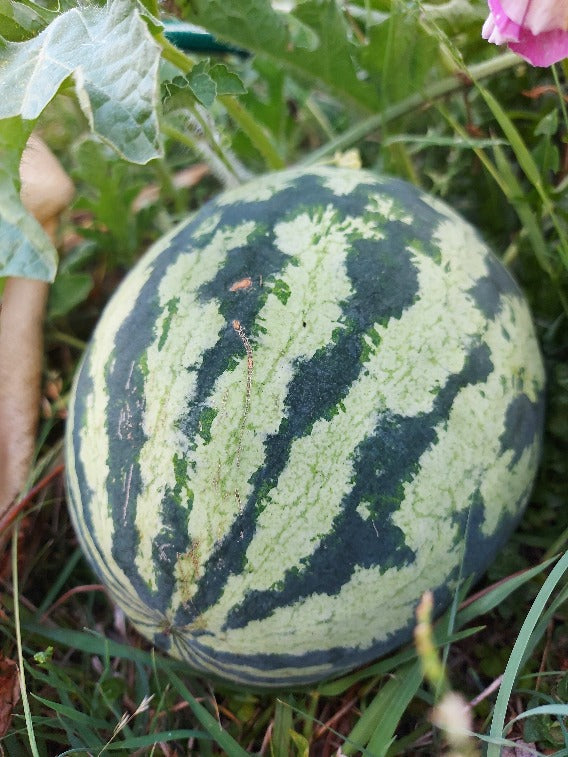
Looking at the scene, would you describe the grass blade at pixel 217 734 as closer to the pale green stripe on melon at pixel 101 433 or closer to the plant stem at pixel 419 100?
the pale green stripe on melon at pixel 101 433

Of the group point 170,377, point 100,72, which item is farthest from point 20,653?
point 100,72

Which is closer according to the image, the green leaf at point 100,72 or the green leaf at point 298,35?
the green leaf at point 100,72

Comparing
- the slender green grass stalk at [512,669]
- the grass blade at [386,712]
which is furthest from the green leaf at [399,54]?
the grass blade at [386,712]

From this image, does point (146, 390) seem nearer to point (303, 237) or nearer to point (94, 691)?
point (303, 237)

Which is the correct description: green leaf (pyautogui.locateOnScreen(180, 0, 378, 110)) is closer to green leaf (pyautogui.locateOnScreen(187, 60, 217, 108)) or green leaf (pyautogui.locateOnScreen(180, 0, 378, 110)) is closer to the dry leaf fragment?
green leaf (pyautogui.locateOnScreen(187, 60, 217, 108))

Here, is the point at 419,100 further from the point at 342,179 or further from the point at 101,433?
the point at 101,433

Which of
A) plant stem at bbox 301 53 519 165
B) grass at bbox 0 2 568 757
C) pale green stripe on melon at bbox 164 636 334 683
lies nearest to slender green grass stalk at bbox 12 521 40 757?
grass at bbox 0 2 568 757
